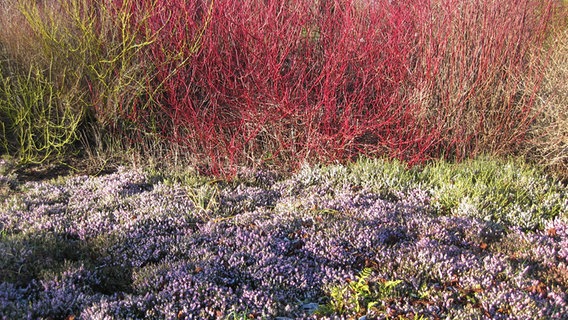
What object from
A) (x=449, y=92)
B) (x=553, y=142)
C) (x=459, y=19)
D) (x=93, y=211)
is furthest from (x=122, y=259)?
(x=553, y=142)

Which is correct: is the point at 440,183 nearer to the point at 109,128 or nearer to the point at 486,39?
the point at 486,39

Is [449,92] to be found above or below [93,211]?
above

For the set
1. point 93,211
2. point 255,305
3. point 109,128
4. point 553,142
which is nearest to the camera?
point 255,305

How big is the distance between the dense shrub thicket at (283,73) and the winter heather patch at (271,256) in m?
1.09

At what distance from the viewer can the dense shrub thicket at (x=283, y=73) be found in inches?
213

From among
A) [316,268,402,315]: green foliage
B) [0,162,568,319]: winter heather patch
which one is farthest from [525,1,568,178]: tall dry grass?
[316,268,402,315]: green foliage

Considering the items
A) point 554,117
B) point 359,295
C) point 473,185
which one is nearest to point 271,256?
point 359,295

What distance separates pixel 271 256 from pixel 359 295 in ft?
2.15

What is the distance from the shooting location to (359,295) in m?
3.00

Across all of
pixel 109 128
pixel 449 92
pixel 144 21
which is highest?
pixel 144 21

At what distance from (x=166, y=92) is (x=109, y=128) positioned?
2.71 feet

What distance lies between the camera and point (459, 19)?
17.8ft

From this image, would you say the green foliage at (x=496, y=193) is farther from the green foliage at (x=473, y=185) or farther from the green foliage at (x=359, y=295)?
the green foliage at (x=359, y=295)

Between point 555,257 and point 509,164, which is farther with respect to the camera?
point 509,164
